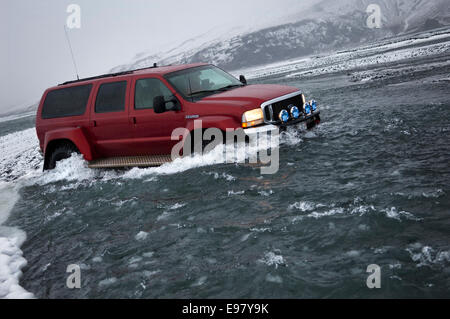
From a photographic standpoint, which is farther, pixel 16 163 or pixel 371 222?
pixel 16 163

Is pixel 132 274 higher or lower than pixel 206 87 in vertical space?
lower

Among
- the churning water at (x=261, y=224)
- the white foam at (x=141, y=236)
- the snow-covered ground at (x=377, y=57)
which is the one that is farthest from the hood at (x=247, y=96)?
the snow-covered ground at (x=377, y=57)

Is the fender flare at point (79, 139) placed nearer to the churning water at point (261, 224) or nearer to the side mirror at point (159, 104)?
the churning water at point (261, 224)

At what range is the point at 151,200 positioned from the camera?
6.17 m

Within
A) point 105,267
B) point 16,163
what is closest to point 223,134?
point 105,267

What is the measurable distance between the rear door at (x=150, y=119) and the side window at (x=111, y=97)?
27cm

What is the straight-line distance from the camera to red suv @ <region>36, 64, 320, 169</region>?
6723mm

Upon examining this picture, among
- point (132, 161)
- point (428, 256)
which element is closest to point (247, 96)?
point (132, 161)

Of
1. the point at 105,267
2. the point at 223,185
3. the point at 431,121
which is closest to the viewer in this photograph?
the point at 105,267

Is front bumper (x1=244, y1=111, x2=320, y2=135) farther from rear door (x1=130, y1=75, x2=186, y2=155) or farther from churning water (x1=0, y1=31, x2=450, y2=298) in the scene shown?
rear door (x1=130, y1=75, x2=186, y2=155)

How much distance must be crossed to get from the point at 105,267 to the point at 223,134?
10.5 feet

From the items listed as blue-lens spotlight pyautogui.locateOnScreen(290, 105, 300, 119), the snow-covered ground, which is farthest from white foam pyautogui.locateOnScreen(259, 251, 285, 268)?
the snow-covered ground

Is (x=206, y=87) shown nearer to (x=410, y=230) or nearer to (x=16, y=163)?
(x=410, y=230)

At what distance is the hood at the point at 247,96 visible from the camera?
6.63m
